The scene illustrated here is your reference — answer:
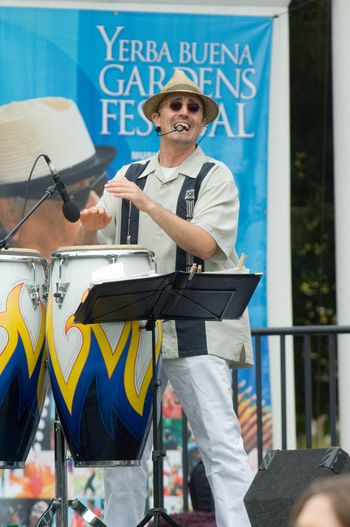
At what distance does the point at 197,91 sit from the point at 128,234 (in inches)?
28.3

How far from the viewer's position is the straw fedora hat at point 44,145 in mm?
7176

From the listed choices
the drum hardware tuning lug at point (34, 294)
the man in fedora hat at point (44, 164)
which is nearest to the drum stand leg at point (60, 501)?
the drum hardware tuning lug at point (34, 294)

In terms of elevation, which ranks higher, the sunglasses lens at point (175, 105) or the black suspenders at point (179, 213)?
the sunglasses lens at point (175, 105)

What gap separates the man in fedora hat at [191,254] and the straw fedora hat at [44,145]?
7.34 ft

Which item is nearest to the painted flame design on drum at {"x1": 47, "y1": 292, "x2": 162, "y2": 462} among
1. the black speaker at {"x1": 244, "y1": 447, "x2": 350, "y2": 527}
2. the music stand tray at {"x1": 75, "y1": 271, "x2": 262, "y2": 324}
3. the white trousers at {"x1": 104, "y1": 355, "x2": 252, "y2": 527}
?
Result: the music stand tray at {"x1": 75, "y1": 271, "x2": 262, "y2": 324}

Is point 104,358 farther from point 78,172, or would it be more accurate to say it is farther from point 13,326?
point 78,172

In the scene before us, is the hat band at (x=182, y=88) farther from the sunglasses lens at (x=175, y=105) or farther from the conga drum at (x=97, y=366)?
the conga drum at (x=97, y=366)

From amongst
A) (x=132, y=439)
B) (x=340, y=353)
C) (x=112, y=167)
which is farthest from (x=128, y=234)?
(x=340, y=353)

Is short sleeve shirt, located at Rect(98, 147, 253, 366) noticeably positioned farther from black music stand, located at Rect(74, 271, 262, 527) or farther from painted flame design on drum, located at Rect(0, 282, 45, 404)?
painted flame design on drum, located at Rect(0, 282, 45, 404)

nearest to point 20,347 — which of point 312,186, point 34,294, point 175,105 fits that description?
point 34,294

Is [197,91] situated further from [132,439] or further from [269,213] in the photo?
[269,213]

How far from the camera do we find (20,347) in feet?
14.7

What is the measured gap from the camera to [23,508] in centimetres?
682

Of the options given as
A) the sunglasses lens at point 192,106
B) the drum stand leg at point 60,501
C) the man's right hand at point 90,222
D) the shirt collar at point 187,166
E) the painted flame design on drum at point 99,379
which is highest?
the sunglasses lens at point 192,106
